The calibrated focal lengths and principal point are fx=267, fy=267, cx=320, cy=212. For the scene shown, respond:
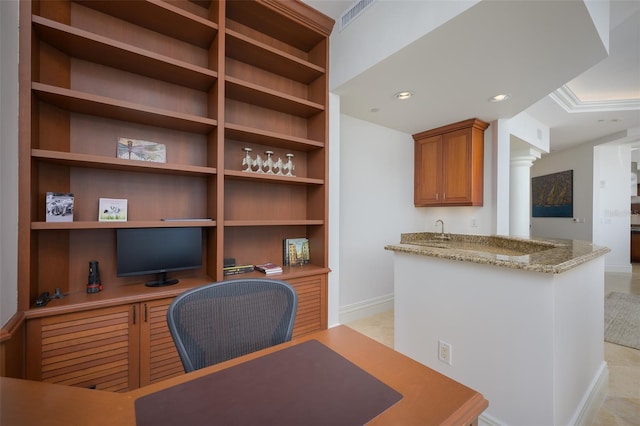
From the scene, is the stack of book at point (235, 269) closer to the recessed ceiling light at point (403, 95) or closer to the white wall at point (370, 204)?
the white wall at point (370, 204)

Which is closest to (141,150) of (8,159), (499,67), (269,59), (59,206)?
(59,206)

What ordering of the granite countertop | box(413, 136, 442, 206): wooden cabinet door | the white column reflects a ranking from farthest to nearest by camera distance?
the white column, box(413, 136, 442, 206): wooden cabinet door, the granite countertop

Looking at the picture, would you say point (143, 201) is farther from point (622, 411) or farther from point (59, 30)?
point (622, 411)

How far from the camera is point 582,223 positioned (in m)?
5.44

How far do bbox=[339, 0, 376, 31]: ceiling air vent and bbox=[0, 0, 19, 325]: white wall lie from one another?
6.71 feet

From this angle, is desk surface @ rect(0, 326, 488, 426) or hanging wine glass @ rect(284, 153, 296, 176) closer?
desk surface @ rect(0, 326, 488, 426)

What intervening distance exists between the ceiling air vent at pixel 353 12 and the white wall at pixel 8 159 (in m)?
2.05

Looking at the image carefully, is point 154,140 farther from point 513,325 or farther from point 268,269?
point 513,325

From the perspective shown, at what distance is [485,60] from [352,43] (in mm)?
1013

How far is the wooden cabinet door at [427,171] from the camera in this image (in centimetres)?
351

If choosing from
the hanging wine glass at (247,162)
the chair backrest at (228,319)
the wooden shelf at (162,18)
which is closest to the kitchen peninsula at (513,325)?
the chair backrest at (228,319)

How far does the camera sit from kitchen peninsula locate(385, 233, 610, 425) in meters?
1.29

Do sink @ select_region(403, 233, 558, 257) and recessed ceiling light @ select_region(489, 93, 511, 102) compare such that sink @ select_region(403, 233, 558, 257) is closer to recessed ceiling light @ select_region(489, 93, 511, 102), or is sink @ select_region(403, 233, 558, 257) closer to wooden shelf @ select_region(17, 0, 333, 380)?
recessed ceiling light @ select_region(489, 93, 511, 102)

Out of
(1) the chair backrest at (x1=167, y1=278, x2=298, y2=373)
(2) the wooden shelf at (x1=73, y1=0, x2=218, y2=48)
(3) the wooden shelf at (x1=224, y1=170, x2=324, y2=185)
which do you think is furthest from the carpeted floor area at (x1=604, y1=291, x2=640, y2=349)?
(2) the wooden shelf at (x1=73, y1=0, x2=218, y2=48)
